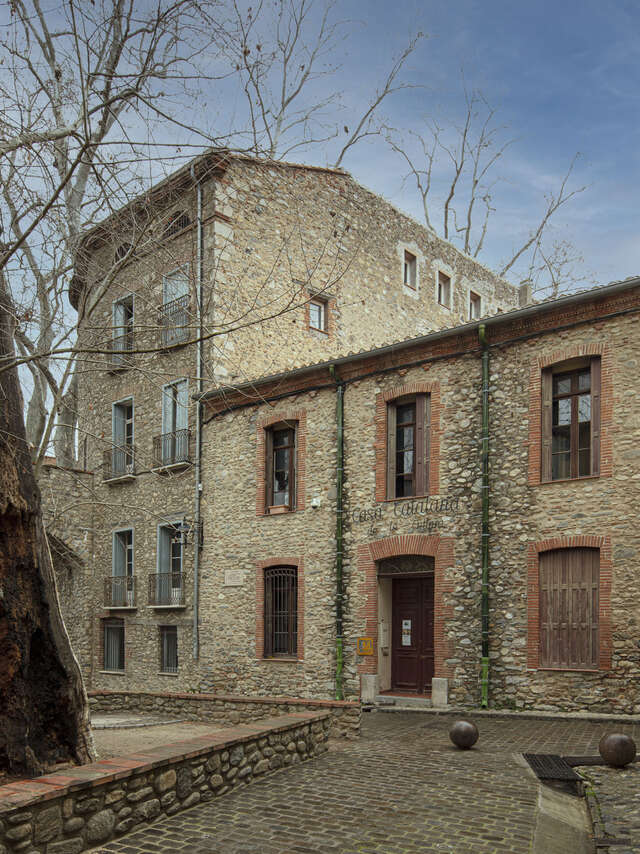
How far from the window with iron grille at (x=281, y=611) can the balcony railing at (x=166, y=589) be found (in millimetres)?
2720

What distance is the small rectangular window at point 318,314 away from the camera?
20509 mm

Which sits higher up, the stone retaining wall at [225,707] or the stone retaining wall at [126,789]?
the stone retaining wall at [126,789]

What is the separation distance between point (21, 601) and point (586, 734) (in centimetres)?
761

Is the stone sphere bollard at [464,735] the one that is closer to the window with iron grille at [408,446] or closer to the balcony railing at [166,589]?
the window with iron grille at [408,446]

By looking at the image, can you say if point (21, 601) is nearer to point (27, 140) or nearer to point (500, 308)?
point (27, 140)

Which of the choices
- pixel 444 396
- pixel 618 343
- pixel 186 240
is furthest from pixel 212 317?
pixel 618 343

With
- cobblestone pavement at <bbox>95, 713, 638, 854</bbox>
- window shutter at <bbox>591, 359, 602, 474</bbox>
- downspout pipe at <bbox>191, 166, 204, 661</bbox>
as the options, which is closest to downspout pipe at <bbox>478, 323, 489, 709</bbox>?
window shutter at <bbox>591, 359, 602, 474</bbox>

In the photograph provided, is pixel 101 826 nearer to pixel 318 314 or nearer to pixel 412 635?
pixel 412 635

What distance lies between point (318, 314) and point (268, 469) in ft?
18.4

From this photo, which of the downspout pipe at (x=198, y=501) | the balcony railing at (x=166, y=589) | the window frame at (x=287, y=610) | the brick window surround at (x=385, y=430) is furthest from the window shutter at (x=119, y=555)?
the brick window surround at (x=385, y=430)

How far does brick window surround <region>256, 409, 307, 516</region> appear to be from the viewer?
A: 16.0 m

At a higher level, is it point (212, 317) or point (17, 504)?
point (212, 317)

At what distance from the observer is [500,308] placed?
26.7m

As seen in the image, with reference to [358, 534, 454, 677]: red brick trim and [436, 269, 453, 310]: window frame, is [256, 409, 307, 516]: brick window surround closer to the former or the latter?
[358, 534, 454, 677]: red brick trim
